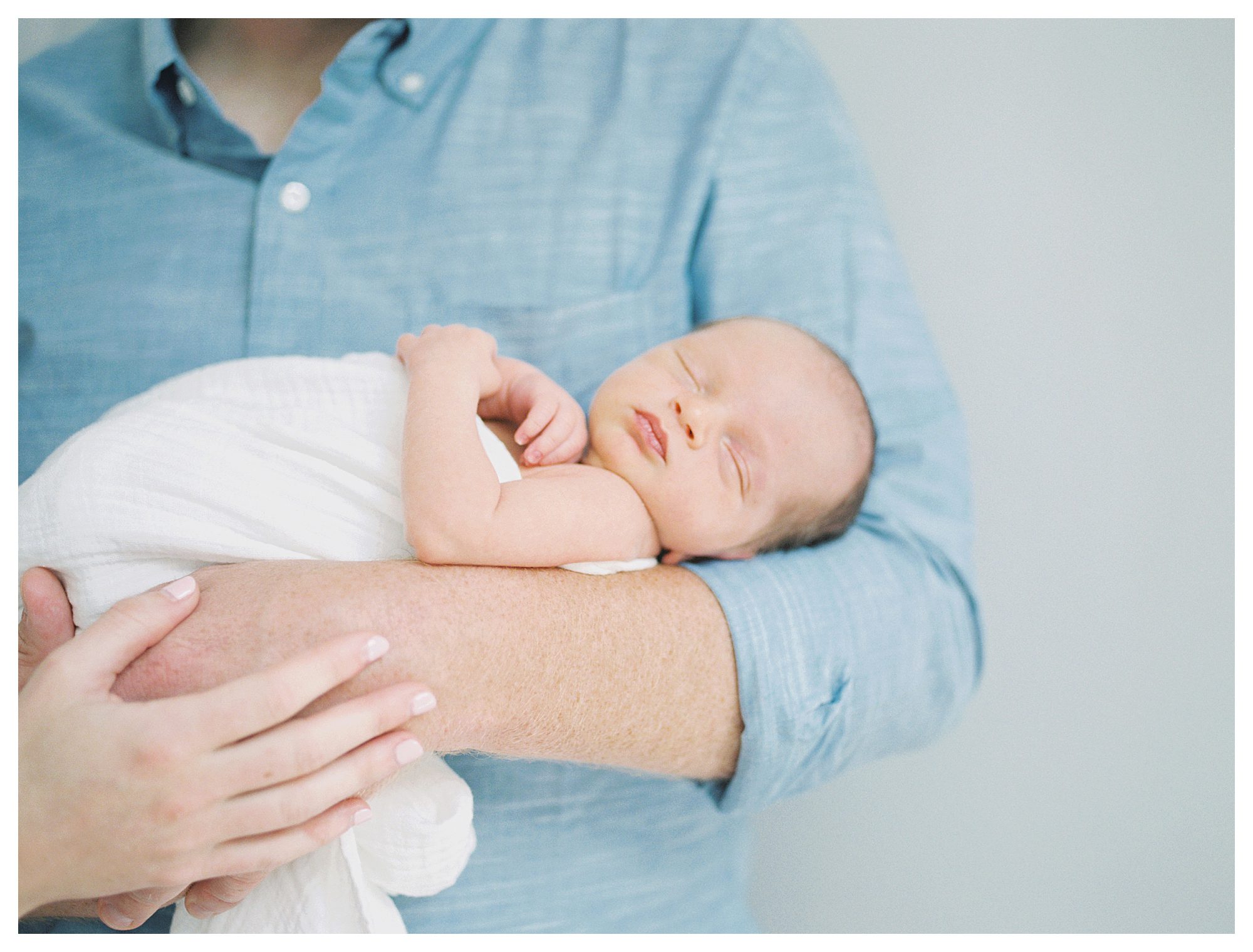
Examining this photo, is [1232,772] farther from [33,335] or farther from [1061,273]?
[33,335]

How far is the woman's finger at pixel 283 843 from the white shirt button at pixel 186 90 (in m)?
1.10

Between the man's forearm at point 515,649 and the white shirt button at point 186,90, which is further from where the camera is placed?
the white shirt button at point 186,90

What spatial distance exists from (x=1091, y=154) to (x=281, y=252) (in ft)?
4.43

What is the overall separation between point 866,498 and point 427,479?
23.7 inches

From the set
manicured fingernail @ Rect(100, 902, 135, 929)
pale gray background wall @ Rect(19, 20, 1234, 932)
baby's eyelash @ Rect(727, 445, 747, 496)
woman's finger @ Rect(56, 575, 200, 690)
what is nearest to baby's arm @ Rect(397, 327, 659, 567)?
baby's eyelash @ Rect(727, 445, 747, 496)

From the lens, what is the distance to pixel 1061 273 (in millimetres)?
1598

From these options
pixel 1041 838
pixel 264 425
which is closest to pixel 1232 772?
pixel 1041 838

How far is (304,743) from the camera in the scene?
0.78 metres

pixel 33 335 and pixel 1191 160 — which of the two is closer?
pixel 33 335

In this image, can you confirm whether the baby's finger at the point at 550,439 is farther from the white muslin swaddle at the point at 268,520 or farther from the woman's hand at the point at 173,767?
the woman's hand at the point at 173,767

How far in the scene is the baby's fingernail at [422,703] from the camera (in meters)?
0.84

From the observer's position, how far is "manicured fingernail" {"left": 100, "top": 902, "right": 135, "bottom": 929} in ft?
3.03

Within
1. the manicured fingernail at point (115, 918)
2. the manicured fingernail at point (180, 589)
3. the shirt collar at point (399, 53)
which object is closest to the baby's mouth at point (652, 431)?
the manicured fingernail at point (180, 589)
